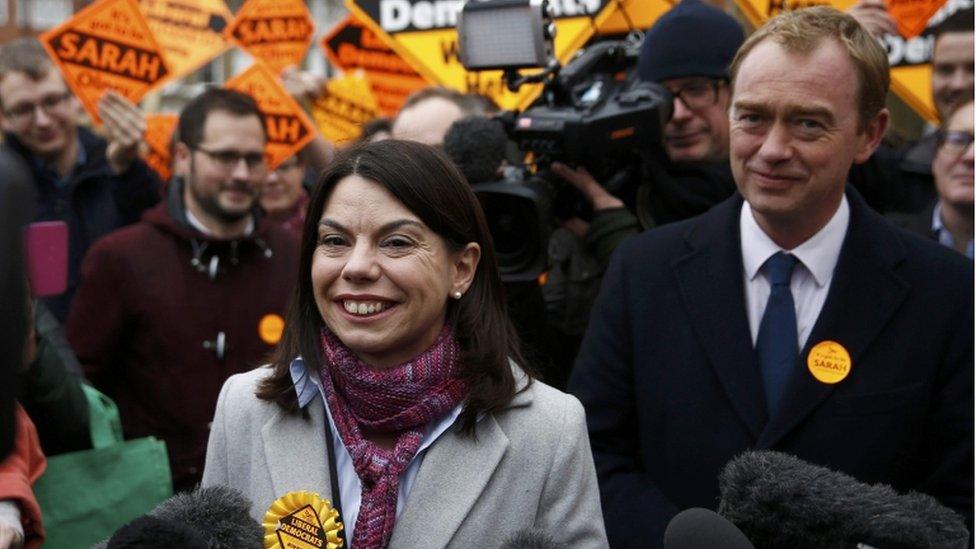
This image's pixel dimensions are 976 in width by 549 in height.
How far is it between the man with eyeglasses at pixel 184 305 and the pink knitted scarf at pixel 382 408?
2041 mm

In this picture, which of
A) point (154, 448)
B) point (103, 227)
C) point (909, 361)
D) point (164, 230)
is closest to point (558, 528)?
point (909, 361)

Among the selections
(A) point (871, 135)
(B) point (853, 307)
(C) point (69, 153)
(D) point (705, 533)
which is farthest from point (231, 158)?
(D) point (705, 533)

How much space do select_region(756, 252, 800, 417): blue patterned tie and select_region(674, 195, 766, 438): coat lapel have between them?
32mm

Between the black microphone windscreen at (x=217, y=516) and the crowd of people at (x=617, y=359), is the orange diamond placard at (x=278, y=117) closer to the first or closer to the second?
the crowd of people at (x=617, y=359)

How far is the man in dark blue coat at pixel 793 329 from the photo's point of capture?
2832mm

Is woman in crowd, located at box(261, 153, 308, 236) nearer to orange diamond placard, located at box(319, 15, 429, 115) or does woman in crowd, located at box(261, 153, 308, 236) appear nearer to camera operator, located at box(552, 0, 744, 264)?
orange diamond placard, located at box(319, 15, 429, 115)

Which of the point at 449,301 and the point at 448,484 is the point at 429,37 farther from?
the point at 448,484

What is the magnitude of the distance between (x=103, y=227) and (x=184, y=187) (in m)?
1.02

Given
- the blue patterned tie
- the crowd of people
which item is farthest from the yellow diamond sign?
the blue patterned tie

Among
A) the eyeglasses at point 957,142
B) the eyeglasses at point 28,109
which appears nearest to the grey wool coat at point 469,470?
the eyeglasses at point 957,142

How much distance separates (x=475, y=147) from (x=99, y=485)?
4.53ft

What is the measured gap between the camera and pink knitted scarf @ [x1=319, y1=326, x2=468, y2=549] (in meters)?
2.54

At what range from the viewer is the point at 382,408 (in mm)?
2625

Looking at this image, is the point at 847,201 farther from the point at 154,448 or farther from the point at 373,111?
the point at 373,111
